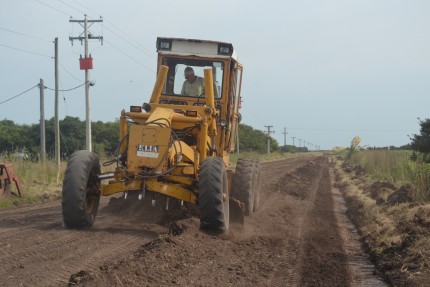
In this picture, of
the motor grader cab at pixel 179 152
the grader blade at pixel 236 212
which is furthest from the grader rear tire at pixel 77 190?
the grader blade at pixel 236 212

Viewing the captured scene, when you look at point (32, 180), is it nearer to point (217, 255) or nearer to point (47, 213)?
point (47, 213)

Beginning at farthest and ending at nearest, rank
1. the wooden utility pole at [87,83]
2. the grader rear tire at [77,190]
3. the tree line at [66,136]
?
the tree line at [66,136]
the wooden utility pole at [87,83]
the grader rear tire at [77,190]

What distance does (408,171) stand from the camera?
662 inches

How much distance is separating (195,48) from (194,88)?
0.79 metres

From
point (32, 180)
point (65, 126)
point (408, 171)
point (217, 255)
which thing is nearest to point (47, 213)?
point (217, 255)

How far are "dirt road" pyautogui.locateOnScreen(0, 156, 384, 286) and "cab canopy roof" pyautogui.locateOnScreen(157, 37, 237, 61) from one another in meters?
3.32

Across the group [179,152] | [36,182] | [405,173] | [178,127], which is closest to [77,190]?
[179,152]

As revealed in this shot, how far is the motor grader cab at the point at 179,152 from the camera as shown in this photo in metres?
8.49

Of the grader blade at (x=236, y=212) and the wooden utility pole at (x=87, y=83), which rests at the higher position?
the wooden utility pole at (x=87, y=83)

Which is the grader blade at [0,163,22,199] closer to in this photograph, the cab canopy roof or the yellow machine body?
the yellow machine body

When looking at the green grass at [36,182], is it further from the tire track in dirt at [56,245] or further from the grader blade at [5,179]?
Result: the tire track in dirt at [56,245]

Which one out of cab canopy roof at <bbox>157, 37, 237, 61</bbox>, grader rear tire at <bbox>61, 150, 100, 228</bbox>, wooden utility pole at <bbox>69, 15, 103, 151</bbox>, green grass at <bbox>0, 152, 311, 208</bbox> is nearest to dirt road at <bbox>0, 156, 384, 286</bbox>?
grader rear tire at <bbox>61, 150, 100, 228</bbox>

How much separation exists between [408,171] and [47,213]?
10.7 m

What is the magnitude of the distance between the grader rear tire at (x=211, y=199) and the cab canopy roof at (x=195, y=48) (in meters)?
3.27
